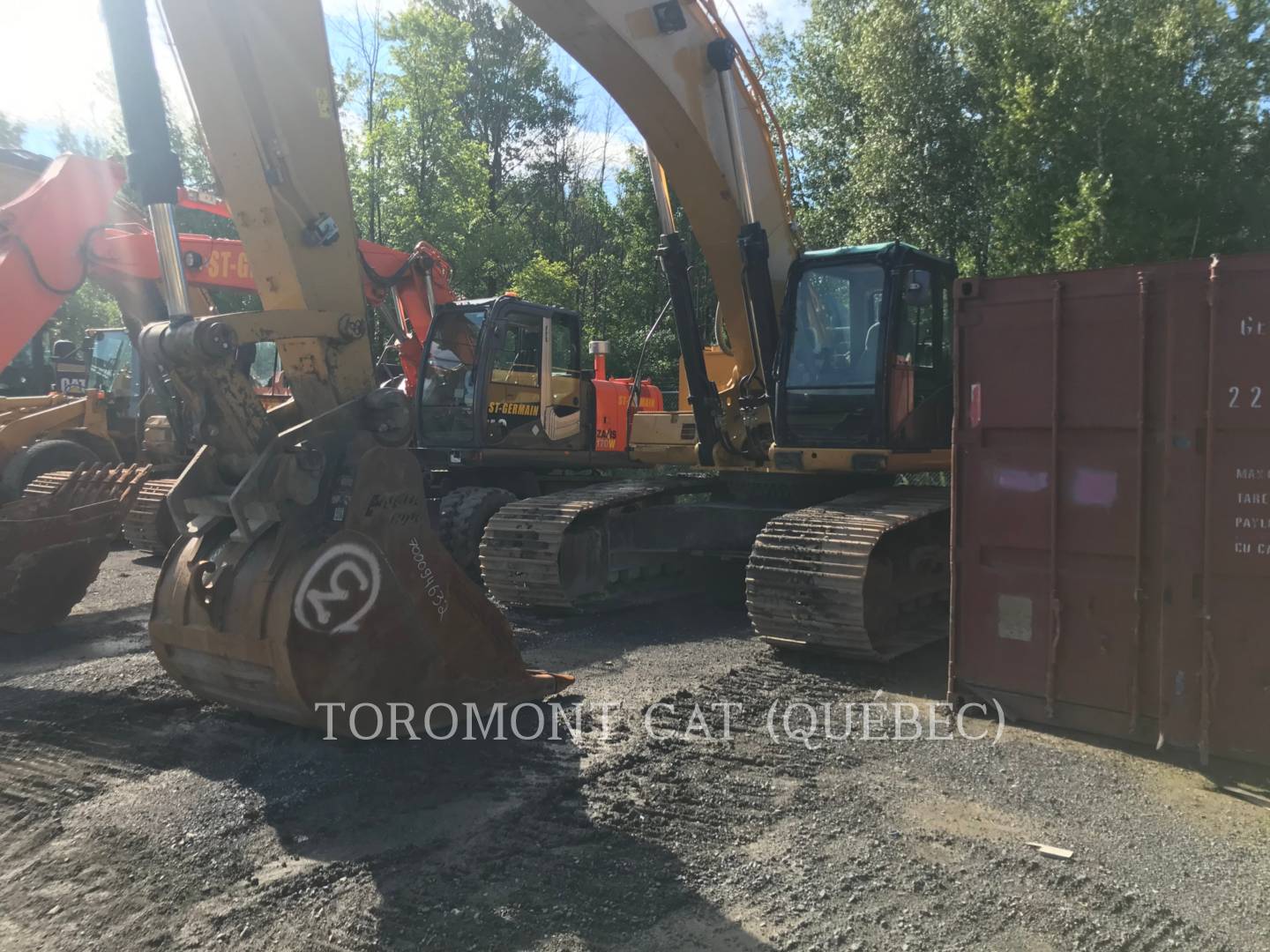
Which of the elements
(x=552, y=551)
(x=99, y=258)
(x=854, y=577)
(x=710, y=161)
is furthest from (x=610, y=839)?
(x=99, y=258)

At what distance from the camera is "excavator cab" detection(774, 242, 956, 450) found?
23.5 ft

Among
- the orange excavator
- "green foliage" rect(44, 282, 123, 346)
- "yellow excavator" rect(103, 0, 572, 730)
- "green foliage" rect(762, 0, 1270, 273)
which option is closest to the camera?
"yellow excavator" rect(103, 0, 572, 730)

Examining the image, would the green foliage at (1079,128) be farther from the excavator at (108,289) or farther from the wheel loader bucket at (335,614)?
the wheel loader bucket at (335,614)

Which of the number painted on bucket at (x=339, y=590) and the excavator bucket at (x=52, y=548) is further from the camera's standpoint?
the excavator bucket at (x=52, y=548)

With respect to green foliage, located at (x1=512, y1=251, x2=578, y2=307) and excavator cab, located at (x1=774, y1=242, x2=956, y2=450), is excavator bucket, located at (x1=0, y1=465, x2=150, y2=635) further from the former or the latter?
green foliage, located at (x1=512, y1=251, x2=578, y2=307)

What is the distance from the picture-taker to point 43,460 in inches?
439

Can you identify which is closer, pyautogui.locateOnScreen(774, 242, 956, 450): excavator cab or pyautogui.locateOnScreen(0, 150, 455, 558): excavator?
pyautogui.locateOnScreen(774, 242, 956, 450): excavator cab

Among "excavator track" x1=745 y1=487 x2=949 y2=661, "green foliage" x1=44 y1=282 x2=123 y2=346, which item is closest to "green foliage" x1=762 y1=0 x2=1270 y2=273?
"excavator track" x1=745 y1=487 x2=949 y2=661

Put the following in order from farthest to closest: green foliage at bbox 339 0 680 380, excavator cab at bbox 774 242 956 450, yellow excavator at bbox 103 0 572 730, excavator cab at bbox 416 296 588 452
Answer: green foliage at bbox 339 0 680 380
excavator cab at bbox 416 296 588 452
excavator cab at bbox 774 242 956 450
yellow excavator at bbox 103 0 572 730

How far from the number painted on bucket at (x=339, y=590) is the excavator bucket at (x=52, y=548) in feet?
15.2

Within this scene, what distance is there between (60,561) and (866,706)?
6255 millimetres

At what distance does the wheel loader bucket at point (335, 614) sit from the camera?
4.14m

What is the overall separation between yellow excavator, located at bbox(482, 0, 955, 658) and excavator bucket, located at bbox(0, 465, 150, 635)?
10.3 ft

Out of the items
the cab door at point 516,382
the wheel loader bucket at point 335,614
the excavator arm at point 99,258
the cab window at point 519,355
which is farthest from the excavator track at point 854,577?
the cab window at point 519,355
